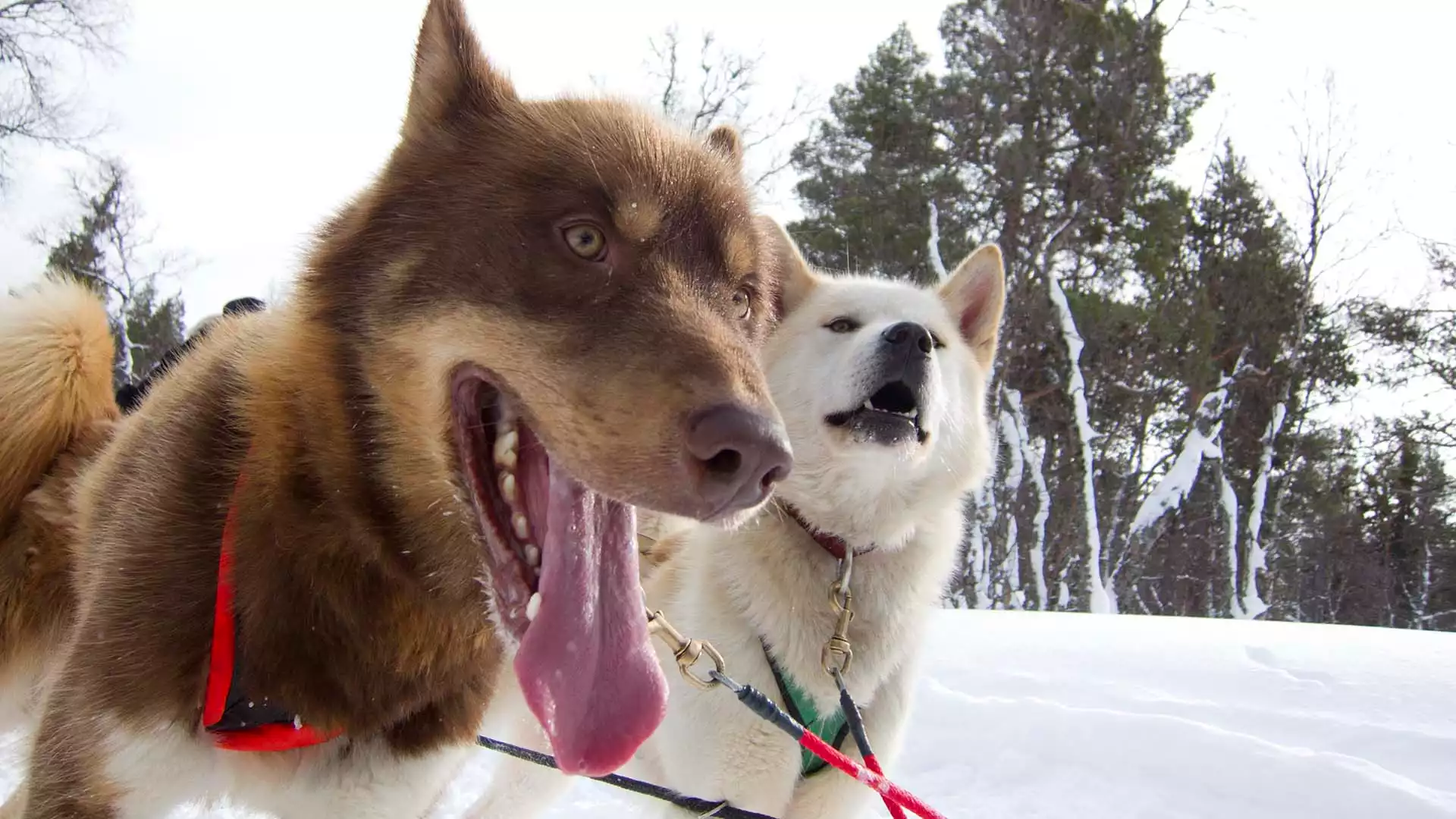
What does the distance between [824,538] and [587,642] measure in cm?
144

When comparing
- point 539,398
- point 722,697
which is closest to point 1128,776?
point 722,697

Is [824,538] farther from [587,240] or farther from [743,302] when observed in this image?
[587,240]

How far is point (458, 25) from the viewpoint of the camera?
173 cm

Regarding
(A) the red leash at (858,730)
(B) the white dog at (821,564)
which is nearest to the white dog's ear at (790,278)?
(B) the white dog at (821,564)

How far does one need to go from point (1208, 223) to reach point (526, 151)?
2190cm

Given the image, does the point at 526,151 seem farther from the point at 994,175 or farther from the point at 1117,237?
the point at 1117,237

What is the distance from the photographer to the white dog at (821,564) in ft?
7.75

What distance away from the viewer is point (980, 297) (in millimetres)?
3449

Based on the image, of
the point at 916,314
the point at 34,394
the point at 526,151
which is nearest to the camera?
the point at 526,151

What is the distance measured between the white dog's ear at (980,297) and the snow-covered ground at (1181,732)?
177cm

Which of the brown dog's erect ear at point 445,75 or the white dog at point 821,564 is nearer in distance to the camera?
the brown dog's erect ear at point 445,75

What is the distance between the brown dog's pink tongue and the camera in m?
1.35

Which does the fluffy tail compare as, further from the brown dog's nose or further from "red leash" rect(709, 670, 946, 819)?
the brown dog's nose

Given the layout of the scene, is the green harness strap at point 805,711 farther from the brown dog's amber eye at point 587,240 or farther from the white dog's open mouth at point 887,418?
the brown dog's amber eye at point 587,240
